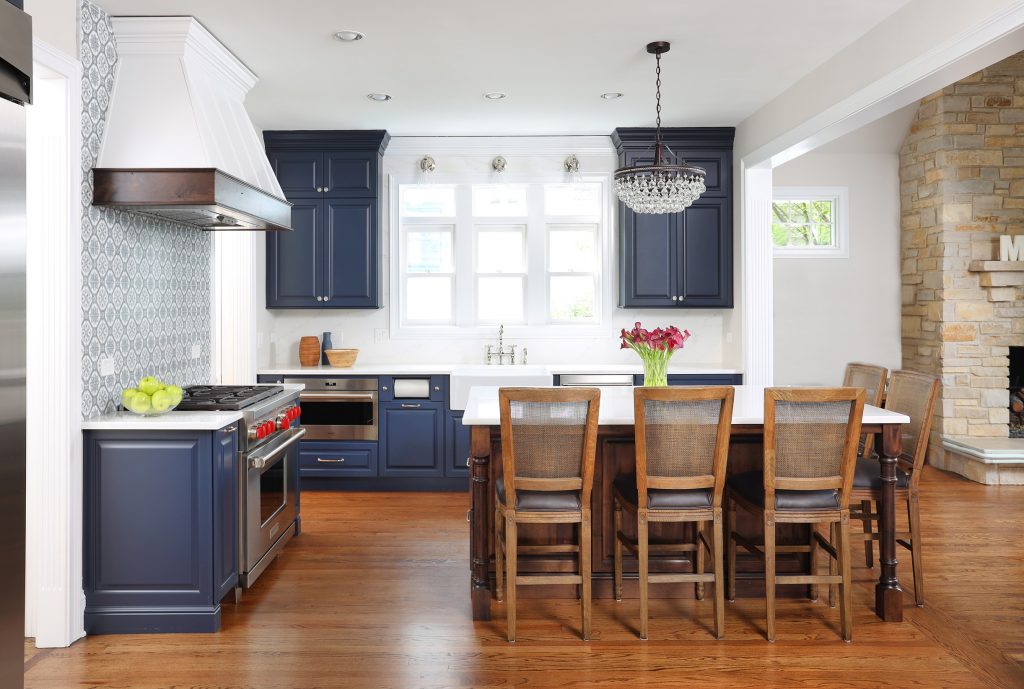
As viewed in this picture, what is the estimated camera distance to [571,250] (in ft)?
21.1

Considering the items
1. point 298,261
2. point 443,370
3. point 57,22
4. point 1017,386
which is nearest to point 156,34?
point 57,22

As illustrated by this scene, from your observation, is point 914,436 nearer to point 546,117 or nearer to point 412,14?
point 412,14

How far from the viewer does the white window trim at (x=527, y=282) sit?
6.31 m

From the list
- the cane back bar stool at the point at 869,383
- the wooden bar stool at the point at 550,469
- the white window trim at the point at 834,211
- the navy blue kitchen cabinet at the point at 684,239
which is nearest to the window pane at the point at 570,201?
the navy blue kitchen cabinet at the point at 684,239

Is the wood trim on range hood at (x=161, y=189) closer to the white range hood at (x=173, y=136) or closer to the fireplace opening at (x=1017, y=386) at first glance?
the white range hood at (x=173, y=136)

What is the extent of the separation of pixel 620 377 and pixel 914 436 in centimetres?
257

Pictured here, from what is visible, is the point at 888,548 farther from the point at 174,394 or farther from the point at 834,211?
the point at 834,211

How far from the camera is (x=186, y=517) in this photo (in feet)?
10.4

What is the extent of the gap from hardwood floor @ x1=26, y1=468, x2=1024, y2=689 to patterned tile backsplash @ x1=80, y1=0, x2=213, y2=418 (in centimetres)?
111

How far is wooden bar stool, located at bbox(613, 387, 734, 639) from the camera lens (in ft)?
9.80

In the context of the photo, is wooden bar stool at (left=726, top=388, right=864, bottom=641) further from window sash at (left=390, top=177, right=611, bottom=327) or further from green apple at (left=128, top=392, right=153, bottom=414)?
window sash at (left=390, top=177, right=611, bottom=327)

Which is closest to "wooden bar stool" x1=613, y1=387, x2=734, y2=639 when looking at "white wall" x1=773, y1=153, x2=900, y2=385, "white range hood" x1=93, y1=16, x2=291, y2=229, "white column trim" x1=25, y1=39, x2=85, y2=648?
"white range hood" x1=93, y1=16, x2=291, y2=229

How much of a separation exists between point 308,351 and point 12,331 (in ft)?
16.6

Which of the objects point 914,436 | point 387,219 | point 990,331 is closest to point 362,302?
point 387,219
